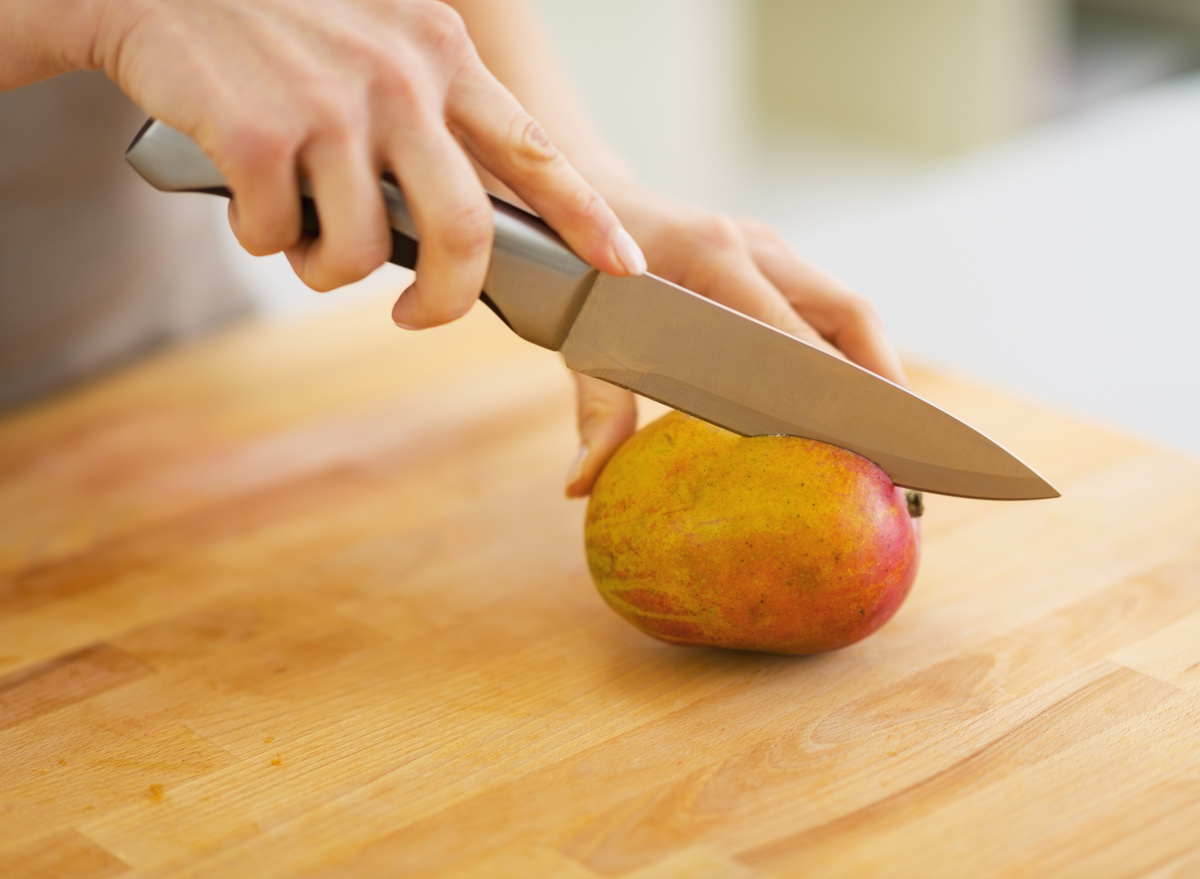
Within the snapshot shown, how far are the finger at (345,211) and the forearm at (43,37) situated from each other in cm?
20

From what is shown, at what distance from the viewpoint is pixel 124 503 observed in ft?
4.50

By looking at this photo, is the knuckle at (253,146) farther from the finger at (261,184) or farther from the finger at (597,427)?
the finger at (597,427)

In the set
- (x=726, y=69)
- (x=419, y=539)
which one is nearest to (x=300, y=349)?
(x=419, y=539)

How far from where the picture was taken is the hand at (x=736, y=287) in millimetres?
1105

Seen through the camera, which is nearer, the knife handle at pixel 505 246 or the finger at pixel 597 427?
the knife handle at pixel 505 246

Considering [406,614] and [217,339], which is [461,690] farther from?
[217,339]

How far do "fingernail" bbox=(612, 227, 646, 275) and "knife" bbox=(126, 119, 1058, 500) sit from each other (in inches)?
0.7

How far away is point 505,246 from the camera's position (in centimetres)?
86

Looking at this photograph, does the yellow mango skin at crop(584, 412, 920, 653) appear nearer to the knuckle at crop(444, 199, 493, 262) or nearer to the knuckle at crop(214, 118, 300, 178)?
the knuckle at crop(444, 199, 493, 262)

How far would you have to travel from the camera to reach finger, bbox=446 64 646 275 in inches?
32.6

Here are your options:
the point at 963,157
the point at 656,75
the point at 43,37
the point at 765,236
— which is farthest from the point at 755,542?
the point at 963,157

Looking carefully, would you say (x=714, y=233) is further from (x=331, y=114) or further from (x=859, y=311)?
(x=331, y=114)

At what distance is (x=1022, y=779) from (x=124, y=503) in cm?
99

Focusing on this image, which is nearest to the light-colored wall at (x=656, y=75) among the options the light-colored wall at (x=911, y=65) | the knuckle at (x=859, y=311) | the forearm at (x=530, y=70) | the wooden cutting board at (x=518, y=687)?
the light-colored wall at (x=911, y=65)
